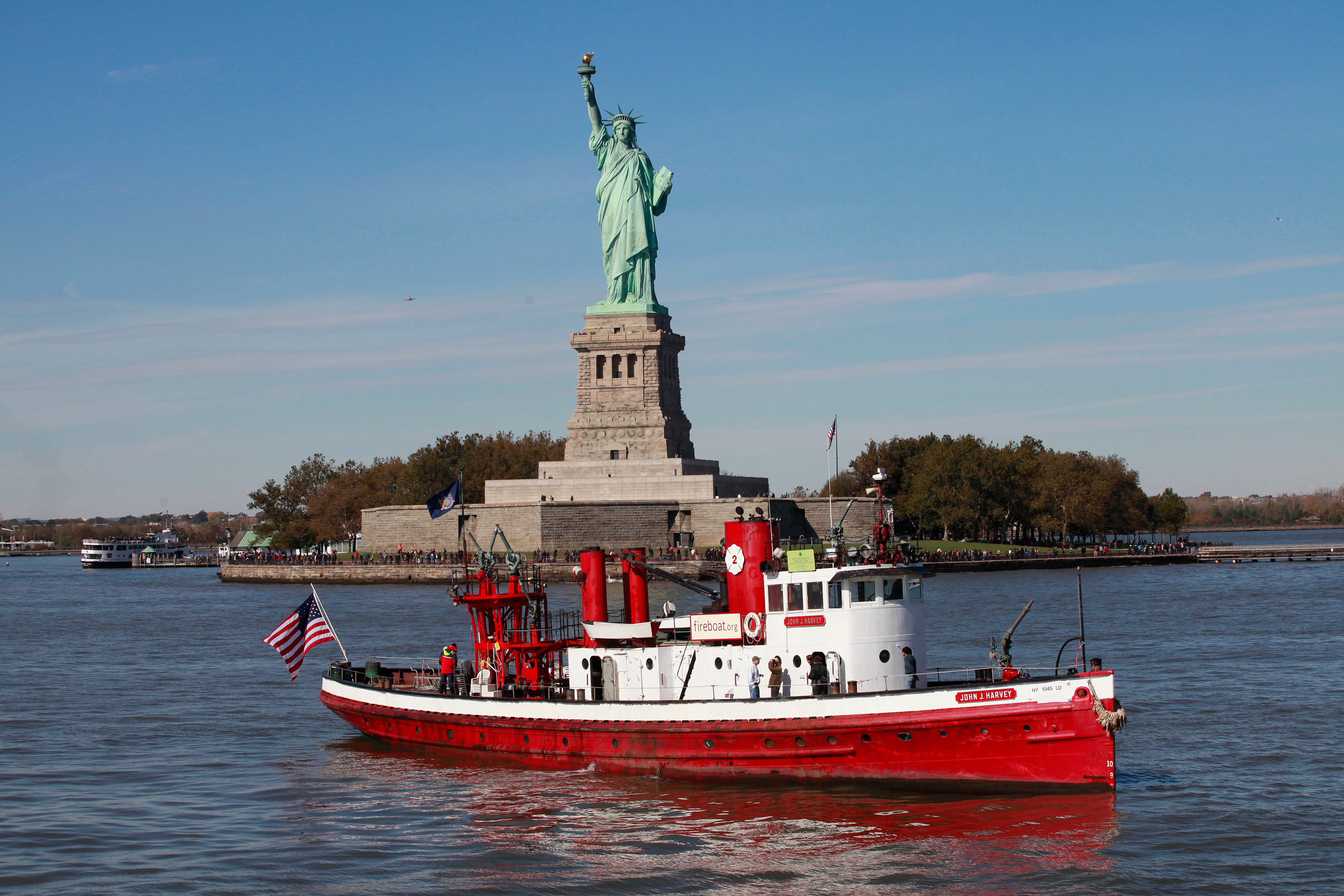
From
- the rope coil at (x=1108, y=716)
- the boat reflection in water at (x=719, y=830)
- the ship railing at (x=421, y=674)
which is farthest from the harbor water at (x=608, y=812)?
the ship railing at (x=421, y=674)

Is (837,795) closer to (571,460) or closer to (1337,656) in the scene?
(1337,656)

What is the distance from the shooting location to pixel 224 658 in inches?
1907

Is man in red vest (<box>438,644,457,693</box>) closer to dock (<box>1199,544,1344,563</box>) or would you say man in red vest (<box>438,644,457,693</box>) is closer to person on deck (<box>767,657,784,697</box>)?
person on deck (<box>767,657,784,697</box>)

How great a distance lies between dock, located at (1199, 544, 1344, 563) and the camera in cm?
10825

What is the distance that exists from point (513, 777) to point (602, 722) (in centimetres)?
218

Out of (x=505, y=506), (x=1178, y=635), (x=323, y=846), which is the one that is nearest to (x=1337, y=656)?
(x=1178, y=635)

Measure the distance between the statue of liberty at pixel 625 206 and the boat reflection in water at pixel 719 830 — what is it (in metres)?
68.8

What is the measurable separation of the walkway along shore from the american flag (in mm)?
42648

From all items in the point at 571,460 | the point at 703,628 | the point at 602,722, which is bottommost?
the point at 602,722

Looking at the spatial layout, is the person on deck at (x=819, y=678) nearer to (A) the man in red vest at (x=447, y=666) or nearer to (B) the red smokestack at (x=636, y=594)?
(B) the red smokestack at (x=636, y=594)

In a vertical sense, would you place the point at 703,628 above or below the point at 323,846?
above

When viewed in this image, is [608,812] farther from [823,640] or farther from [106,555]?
[106,555]

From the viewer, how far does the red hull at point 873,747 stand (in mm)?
24703

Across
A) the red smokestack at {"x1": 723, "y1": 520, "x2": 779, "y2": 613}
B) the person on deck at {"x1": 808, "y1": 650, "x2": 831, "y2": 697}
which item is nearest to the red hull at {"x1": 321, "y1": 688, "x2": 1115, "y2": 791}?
the person on deck at {"x1": 808, "y1": 650, "x2": 831, "y2": 697}
